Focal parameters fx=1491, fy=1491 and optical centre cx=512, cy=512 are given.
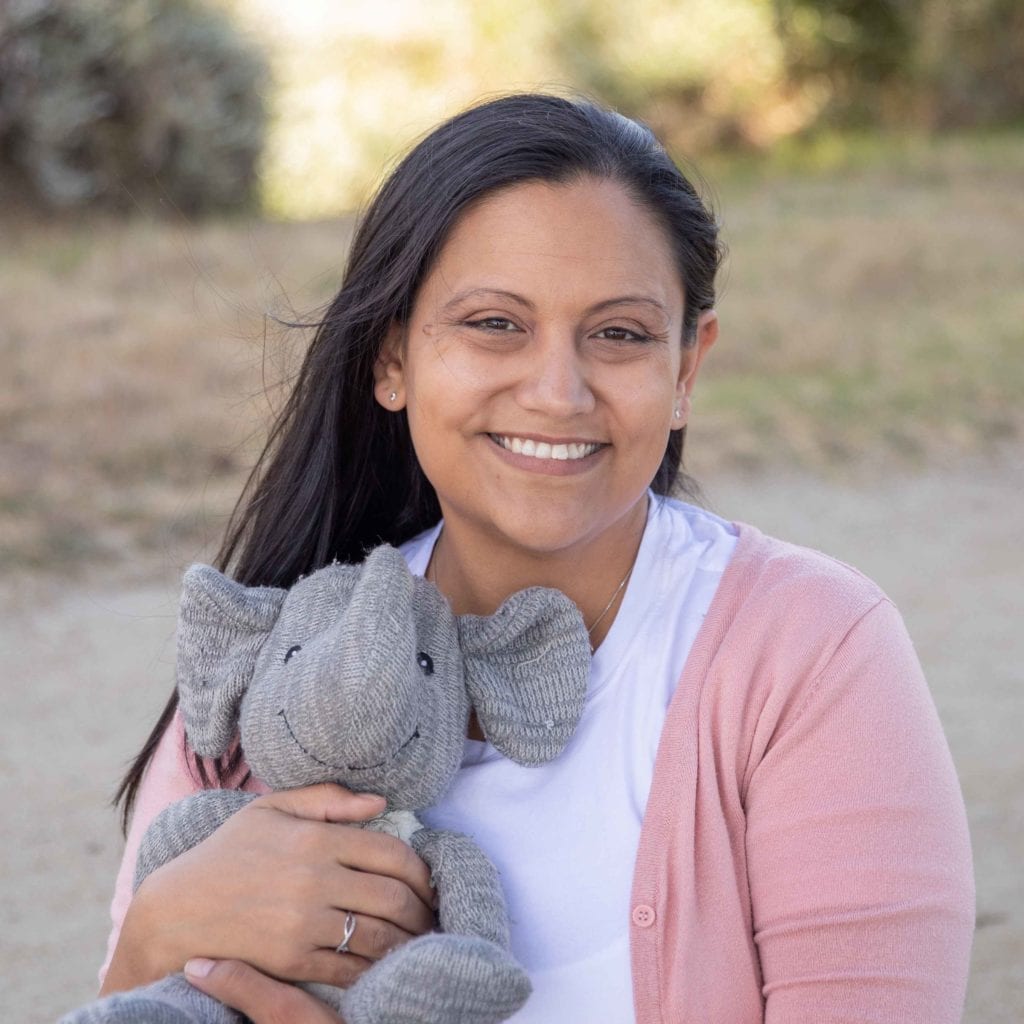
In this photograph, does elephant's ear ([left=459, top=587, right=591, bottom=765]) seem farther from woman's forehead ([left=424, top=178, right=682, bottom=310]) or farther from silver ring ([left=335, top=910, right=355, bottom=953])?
woman's forehead ([left=424, top=178, right=682, bottom=310])

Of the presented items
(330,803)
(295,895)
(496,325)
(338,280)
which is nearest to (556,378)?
Result: (496,325)

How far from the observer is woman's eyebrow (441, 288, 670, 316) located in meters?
1.91

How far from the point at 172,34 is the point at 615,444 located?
8.37 metres

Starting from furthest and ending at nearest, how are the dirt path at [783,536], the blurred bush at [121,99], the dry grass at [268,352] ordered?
the blurred bush at [121,99] → the dry grass at [268,352] → the dirt path at [783,536]

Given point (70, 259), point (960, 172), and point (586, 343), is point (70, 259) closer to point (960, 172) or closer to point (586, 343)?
point (586, 343)

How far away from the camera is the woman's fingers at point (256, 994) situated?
1.69 m

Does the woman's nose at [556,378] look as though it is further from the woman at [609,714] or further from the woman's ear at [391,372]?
the woman's ear at [391,372]

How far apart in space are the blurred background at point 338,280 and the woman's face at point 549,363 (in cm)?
50

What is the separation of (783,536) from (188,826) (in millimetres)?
3894

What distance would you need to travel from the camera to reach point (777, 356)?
763cm

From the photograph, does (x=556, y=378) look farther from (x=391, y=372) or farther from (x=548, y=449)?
(x=391, y=372)

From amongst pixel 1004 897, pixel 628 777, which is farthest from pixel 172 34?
A: pixel 628 777

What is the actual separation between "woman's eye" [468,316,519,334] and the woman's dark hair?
0.15 meters

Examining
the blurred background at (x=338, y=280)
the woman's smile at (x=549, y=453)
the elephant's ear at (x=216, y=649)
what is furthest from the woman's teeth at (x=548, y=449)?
the blurred background at (x=338, y=280)
